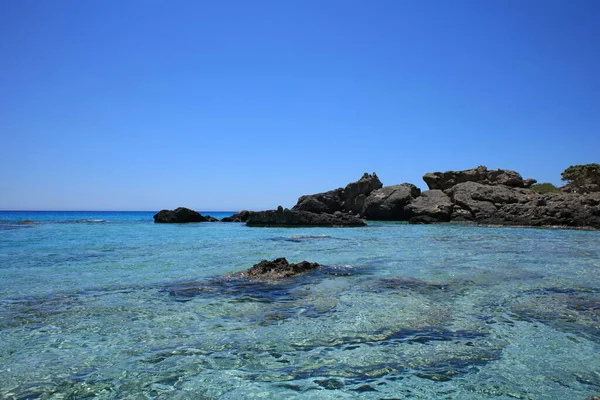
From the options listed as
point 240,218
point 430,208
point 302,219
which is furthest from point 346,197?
point 302,219

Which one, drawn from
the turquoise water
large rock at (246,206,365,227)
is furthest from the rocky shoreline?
the turquoise water

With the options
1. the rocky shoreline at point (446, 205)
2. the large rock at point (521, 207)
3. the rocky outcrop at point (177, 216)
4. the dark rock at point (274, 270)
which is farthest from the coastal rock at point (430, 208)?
the dark rock at point (274, 270)

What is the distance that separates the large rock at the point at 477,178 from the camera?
5100 centimetres

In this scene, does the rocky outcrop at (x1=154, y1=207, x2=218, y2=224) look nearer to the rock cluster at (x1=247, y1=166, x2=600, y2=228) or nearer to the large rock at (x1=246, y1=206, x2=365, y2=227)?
the rock cluster at (x1=247, y1=166, x2=600, y2=228)

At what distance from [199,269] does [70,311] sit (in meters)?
5.68

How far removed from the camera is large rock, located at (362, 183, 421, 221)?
170 ft

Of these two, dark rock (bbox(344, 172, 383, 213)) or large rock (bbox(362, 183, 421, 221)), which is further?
dark rock (bbox(344, 172, 383, 213))

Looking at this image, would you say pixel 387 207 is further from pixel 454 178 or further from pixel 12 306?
pixel 12 306

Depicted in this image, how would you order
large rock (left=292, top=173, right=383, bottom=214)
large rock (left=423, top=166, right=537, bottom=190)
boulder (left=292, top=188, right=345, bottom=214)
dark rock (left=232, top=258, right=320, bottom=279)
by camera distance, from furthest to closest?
large rock (left=292, top=173, right=383, bottom=214) < boulder (left=292, top=188, right=345, bottom=214) < large rock (left=423, top=166, right=537, bottom=190) < dark rock (left=232, top=258, right=320, bottom=279)

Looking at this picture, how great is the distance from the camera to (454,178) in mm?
54969

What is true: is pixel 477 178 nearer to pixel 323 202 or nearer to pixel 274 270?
pixel 323 202

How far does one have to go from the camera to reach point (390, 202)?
52438 millimetres

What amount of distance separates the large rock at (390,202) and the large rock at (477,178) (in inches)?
145

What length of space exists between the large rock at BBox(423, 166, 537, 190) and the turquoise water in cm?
4338
